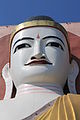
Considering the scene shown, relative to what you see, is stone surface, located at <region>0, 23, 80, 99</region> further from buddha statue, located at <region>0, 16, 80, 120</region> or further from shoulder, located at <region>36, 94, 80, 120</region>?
shoulder, located at <region>36, 94, 80, 120</region>

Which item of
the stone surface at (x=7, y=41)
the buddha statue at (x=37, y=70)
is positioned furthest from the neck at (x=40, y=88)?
the stone surface at (x=7, y=41)

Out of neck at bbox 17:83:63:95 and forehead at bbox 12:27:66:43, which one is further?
forehead at bbox 12:27:66:43

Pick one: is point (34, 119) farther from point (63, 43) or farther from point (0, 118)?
point (63, 43)

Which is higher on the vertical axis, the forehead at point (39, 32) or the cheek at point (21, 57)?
the forehead at point (39, 32)

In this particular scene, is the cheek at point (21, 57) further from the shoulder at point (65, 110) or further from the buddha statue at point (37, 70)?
the shoulder at point (65, 110)

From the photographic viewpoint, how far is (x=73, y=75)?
3.45 m

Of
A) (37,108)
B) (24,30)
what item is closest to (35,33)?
(24,30)

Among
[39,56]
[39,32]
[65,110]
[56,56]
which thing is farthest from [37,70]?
[65,110]

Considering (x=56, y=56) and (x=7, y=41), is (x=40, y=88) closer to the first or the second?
(x=56, y=56)

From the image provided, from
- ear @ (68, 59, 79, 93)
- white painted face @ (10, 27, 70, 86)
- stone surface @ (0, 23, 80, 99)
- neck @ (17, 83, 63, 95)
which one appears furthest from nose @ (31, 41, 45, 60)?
stone surface @ (0, 23, 80, 99)

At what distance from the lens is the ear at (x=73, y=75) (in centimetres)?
335

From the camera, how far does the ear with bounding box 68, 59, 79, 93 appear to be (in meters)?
3.35

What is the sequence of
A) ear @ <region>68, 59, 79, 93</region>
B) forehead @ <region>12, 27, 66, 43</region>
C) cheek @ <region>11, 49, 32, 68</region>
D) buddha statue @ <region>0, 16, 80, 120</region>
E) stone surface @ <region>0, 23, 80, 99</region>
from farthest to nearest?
1. stone surface @ <region>0, 23, 80, 99</region>
2. ear @ <region>68, 59, 79, 93</region>
3. forehead @ <region>12, 27, 66, 43</region>
4. cheek @ <region>11, 49, 32, 68</region>
5. buddha statue @ <region>0, 16, 80, 120</region>

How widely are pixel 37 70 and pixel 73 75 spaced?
1.80 ft
